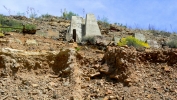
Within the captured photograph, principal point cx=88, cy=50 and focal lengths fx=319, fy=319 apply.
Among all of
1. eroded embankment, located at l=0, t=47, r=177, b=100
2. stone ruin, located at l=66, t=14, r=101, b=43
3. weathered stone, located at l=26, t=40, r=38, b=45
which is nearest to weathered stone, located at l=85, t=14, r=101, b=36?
stone ruin, located at l=66, t=14, r=101, b=43

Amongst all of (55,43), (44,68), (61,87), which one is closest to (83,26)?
(55,43)

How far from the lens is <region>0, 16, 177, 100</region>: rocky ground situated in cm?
713

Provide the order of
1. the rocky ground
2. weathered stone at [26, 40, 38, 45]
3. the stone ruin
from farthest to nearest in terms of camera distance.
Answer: the stone ruin < weathered stone at [26, 40, 38, 45] < the rocky ground

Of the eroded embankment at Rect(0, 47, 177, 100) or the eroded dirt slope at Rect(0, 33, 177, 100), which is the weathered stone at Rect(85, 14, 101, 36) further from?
the eroded embankment at Rect(0, 47, 177, 100)

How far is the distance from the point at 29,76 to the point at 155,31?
10.8 metres

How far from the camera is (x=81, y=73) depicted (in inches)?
316

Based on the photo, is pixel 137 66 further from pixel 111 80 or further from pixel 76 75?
pixel 76 75

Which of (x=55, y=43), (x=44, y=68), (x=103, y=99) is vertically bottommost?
(x=103, y=99)

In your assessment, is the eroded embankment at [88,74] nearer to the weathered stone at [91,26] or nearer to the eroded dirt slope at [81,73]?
the eroded dirt slope at [81,73]

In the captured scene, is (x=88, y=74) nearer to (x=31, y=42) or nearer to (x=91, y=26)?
(x=31, y=42)

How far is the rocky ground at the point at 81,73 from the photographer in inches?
281

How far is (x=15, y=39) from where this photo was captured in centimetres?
916

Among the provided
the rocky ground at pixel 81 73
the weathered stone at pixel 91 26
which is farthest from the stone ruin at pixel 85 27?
the rocky ground at pixel 81 73

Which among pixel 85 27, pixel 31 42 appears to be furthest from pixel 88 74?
pixel 85 27
